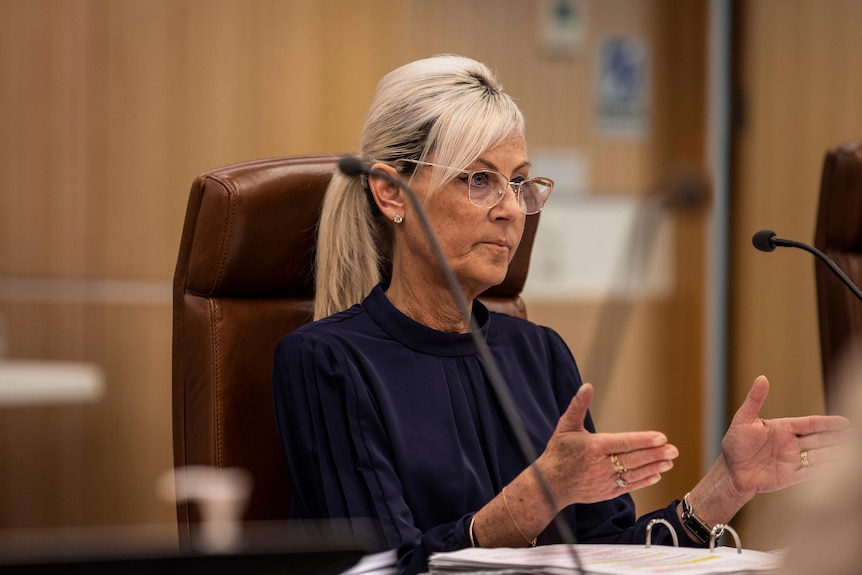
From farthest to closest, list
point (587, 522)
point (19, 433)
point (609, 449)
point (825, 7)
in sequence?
point (825, 7), point (19, 433), point (587, 522), point (609, 449)

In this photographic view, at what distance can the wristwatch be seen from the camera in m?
1.38

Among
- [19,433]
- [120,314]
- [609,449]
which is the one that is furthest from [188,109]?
[609,449]

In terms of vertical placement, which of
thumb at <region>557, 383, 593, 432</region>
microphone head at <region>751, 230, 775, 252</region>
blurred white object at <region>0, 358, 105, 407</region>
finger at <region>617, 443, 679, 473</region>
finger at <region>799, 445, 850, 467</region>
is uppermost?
microphone head at <region>751, 230, 775, 252</region>

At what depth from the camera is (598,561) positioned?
3.44ft

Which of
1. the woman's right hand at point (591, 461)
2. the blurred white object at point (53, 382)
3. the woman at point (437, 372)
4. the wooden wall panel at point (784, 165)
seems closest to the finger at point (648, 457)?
the woman's right hand at point (591, 461)

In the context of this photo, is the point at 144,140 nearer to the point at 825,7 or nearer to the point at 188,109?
the point at 188,109

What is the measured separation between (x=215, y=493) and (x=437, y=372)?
36cm

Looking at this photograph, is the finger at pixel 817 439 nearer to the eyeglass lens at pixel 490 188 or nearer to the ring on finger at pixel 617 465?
the ring on finger at pixel 617 465

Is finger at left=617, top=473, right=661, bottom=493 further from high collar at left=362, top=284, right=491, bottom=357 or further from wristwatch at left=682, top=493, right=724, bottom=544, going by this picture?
high collar at left=362, top=284, right=491, bottom=357

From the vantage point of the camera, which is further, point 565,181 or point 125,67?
point 565,181

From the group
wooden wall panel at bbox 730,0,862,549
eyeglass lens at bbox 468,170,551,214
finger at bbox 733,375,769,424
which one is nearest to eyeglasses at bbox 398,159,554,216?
eyeglass lens at bbox 468,170,551,214

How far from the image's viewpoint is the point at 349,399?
1428 mm

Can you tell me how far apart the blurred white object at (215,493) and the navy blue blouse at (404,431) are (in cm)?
14

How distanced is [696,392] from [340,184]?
8.16ft
